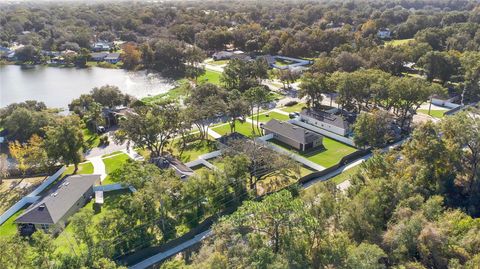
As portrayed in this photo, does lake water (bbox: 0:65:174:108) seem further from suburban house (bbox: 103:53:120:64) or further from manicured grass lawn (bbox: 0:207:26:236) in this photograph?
manicured grass lawn (bbox: 0:207:26:236)

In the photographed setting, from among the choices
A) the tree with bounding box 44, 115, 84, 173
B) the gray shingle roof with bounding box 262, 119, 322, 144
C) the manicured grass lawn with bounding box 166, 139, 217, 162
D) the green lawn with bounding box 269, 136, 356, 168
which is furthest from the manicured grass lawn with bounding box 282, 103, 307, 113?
the tree with bounding box 44, 115, 84, 173

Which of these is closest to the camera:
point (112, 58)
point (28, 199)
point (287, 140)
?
point (28, 199)

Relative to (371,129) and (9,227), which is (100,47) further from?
(371,129)

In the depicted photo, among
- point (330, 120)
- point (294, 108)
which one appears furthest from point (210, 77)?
point (330, 120)

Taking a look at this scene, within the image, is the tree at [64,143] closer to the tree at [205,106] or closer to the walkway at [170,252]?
the tree at [205,106]

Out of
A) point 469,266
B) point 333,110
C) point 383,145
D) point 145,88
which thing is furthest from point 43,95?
point 469,266
